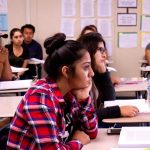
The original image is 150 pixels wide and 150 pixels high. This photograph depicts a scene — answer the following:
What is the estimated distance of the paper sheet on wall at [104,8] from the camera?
6305mm

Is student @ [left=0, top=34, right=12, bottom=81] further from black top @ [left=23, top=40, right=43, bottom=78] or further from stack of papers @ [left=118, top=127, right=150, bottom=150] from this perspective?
black top @ [left=23, top=40, right=43, bottom=78]

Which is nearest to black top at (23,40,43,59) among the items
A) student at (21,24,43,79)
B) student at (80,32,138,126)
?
student at (21,24,43,79)

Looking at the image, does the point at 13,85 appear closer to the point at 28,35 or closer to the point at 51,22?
the point at 28,35

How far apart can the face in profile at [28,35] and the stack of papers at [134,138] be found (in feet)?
15.3

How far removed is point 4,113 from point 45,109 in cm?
100

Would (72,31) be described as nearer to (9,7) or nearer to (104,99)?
(9,7)

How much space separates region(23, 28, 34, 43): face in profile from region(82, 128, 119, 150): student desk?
15.0ft

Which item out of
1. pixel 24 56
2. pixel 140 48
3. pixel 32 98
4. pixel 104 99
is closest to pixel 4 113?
pixel 104 99

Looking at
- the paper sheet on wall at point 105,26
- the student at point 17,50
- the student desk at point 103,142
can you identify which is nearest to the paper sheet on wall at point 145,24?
the paper sheet on wall at point 105,26

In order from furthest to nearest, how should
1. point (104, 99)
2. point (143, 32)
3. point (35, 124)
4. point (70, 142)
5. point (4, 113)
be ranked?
point (143, 32), point (104, 99), point (4, 113), point (70, 142), point (35, 124)

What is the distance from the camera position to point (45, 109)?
140cm

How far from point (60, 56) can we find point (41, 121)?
12.1 inches

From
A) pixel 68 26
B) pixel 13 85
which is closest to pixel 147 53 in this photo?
pixel 68 26

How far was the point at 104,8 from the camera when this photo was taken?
6.32 m
